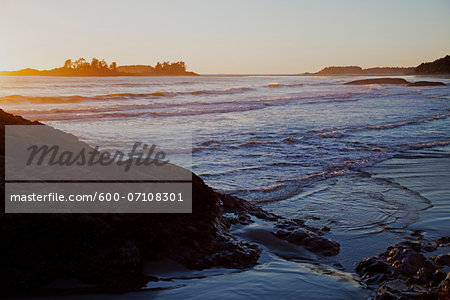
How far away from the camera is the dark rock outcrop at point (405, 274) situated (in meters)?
2.96

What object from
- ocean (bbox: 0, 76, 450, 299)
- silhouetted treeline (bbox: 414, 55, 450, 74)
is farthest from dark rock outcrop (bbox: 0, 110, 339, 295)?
silhouetted treeline (bbox: 414, 55, 450, 74)

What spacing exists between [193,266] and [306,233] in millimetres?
1407

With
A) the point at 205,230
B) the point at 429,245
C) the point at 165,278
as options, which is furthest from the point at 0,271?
the point at 429,245

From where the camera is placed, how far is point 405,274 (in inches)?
135

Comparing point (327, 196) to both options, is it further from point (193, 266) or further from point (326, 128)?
point (326, 128)

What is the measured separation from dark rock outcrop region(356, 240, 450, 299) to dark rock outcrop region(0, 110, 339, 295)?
1.00 meters

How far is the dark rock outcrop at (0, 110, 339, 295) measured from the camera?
2848 mm

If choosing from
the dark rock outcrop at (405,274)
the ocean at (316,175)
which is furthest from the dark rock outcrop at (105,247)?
the dark rock outcrop at (405,274)

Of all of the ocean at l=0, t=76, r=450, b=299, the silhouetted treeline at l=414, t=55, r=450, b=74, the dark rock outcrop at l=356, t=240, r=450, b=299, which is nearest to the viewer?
the dark rock outcrop at l=356, t=240, r=450, b=299

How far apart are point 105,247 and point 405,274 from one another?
2372 mm

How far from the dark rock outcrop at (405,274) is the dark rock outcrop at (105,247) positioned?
3.28 ft

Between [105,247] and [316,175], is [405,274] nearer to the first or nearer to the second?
[105,247]

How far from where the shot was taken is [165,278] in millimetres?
3166

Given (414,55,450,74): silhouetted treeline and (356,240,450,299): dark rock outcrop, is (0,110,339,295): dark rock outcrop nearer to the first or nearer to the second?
(356,240,450,299): dark rock outcrop
